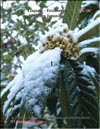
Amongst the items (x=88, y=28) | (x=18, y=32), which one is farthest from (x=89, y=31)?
(x=18, y=32)

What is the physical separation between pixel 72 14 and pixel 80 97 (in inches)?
14.7

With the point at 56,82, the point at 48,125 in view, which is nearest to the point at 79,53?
the point at 56,82

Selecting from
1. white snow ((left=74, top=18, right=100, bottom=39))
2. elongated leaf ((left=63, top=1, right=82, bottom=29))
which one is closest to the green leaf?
white snow ((left=74, top=18, right=100, bottom=39))

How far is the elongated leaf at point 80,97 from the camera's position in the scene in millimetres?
750

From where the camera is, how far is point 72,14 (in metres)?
1.09

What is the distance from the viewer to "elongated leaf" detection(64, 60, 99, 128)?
0.75 meters

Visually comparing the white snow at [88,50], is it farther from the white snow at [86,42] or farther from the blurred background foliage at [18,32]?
the blurred background foliage at [18,32]

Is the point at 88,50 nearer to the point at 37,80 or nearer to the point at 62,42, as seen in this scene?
the point at 62,42

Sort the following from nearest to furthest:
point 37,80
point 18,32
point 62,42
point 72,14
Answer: point 37,80, point 62,42, point 72,14, point 18,32

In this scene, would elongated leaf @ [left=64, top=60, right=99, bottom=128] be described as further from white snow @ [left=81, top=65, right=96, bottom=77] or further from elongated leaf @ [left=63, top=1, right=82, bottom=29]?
elongated leaf @ [left=63, top=1, right=82, bottom=29]

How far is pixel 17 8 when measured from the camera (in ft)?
9.78

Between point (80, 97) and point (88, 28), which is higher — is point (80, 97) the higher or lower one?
the lower one

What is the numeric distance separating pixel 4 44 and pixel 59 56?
2562 millimetres

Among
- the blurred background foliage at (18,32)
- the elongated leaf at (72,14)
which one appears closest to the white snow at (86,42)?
the elongated leaf at (72,14)
